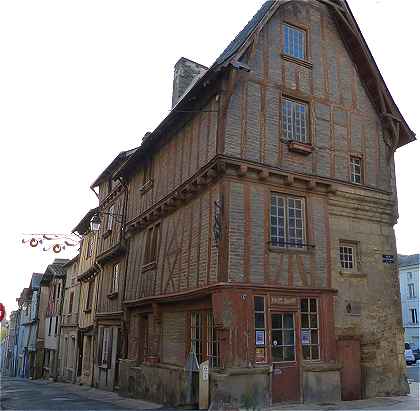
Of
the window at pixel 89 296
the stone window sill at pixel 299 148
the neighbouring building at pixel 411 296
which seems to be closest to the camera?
the stone window sill at pixel 299 148

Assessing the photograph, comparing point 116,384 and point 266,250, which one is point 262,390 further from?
point 116,384

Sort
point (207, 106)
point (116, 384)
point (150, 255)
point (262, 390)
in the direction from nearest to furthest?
point (262, 390) < point (207, 106) < point (150, 255) < point (116, 384)

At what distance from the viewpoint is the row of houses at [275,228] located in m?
11.0

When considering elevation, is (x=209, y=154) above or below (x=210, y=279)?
above

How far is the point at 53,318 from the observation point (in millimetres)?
32750

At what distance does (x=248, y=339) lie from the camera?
10.5 meters

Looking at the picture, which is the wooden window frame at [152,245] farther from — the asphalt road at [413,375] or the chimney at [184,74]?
the asphalt road at [413,375]

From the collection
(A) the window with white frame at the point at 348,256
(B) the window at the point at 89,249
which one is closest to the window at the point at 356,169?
(A) the window with white frame at the point at 348,256

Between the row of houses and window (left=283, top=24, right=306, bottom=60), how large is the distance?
43mm

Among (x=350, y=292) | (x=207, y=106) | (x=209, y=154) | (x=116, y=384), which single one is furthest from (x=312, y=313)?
(x=116, y=384)

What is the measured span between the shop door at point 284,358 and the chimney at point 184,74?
33.4 ft

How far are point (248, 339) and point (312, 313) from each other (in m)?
2.15

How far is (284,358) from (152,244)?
6.54 meters

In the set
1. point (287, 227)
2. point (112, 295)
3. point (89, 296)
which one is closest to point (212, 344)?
point (287, 227)
